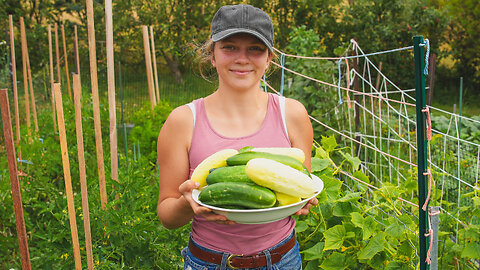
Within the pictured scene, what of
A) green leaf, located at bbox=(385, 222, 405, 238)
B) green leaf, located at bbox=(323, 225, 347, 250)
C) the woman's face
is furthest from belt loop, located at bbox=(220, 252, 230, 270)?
green leaf, located at bbox=(385, 222, 405, 238)

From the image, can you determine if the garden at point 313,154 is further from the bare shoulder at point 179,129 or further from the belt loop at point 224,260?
the belt loop at point 224,260

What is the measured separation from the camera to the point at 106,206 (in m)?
2.49

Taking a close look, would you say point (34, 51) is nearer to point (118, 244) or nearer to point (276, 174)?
point (118, 244)

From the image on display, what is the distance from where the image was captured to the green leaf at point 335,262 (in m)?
2.22

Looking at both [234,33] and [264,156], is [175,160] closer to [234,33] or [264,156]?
[264,156]

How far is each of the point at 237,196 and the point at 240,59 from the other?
516 millimetres

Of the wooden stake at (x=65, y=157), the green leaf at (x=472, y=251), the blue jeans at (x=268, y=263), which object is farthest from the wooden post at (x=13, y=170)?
the green leaf at (x=472, y=251)

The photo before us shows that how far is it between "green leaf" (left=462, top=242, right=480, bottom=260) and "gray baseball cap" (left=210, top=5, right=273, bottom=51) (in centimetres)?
128

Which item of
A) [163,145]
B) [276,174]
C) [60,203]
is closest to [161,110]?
[60,203]

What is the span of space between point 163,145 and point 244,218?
1.62 ft

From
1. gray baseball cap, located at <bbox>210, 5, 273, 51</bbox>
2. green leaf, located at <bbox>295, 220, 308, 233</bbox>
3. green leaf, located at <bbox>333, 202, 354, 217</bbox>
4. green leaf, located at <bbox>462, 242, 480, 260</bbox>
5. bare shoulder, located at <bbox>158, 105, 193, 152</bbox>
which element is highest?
gray baseball cap, located at <bbox>210, 5, 273, 51</bbox>

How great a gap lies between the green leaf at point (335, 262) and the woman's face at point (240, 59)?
105 cm

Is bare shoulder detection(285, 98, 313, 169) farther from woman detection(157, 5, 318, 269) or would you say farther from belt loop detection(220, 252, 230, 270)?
belt loop detection(220, 252, 230, 270)

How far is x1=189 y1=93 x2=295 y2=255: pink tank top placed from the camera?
165cm
